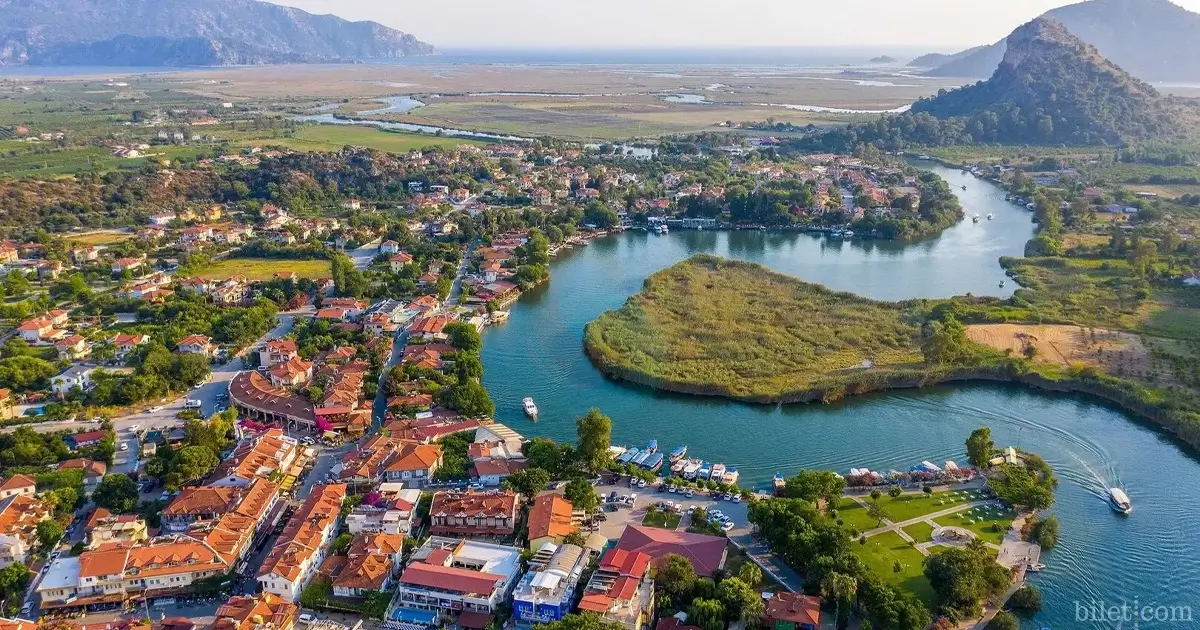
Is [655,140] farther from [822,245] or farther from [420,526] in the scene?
[420,526]

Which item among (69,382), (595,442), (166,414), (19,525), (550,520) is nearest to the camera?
(19,525)

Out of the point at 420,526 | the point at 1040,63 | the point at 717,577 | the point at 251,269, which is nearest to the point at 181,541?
the point at 420,526

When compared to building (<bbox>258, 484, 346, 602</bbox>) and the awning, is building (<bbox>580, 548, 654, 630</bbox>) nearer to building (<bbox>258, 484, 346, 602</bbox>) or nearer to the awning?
the awning

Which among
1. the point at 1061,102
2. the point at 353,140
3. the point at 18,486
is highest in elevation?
the point at 1061,102

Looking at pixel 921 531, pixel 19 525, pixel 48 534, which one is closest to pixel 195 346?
pixel 19 525

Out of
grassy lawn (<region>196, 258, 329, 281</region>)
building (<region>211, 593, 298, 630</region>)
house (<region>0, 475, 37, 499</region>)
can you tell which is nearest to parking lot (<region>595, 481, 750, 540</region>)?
building (<region>211, 593, 298, 630</region>)

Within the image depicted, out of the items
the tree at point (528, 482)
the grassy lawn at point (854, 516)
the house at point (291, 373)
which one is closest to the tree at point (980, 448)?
the grassy lawn at point (854, 516)

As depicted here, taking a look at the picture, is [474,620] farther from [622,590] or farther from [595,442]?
[595,442]
